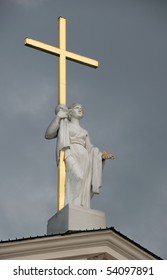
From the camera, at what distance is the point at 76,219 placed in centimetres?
2175

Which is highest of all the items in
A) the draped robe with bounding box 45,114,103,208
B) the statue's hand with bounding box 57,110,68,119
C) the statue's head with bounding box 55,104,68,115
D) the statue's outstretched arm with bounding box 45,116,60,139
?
the statue's head with bounding box 55,104,68,115

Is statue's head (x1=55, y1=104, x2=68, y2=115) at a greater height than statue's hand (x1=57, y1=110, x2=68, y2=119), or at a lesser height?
greater

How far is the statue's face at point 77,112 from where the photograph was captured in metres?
24.3

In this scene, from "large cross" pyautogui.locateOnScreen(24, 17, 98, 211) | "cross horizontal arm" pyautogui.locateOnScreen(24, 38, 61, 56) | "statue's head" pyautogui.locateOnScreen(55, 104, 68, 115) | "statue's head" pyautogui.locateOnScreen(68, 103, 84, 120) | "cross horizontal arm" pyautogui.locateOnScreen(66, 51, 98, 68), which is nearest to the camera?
"large cross" pyautogui.locateOnScreen(24, 17, 98, 211)

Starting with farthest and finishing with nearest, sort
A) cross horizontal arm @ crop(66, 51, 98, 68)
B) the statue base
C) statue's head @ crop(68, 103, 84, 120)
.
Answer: cross horizontal arm @ crop(66, 51, 98, 68) → statue's head @ crop(68, 103, 84, 120) → the statue base

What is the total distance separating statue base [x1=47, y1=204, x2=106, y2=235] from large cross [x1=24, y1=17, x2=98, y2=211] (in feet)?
2.00

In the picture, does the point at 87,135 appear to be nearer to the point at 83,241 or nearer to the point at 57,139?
the point at 57,139

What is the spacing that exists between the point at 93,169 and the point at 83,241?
3.93m

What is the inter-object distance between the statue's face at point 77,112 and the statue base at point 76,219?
10.6 ft

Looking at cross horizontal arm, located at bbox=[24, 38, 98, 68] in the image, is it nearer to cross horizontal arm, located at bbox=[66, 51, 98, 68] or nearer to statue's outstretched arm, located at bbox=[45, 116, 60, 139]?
cross horizontal arm, located at bbox=[66, 51, 98, 68]

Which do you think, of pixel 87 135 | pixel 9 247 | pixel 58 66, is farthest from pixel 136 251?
pixel 58 66

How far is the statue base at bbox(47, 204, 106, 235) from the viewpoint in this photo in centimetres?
2166

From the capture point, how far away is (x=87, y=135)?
79.5 feet

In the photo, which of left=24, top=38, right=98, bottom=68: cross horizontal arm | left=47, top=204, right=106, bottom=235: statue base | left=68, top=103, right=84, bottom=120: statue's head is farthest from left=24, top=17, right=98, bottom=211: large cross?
left=47, top=204, right=106, bottom=235: statue base
